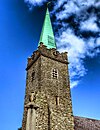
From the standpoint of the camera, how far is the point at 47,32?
2905 cm

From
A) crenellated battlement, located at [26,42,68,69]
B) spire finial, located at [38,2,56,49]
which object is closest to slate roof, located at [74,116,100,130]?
crenellated battlement, located at [26,42,68,69]

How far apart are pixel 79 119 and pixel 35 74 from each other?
6906 millimetres

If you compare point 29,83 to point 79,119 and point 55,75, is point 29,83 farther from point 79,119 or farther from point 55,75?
point 79,119

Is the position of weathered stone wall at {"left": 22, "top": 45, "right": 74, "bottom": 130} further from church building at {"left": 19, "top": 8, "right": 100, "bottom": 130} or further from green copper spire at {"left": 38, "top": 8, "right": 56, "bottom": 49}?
green copper spire at {"left": 38, "top": 8, "right": 56, "bottom": 49}

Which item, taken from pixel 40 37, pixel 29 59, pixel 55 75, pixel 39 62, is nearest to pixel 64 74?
pixel 55 75

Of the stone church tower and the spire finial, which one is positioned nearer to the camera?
the stone church tower

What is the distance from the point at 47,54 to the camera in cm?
2450

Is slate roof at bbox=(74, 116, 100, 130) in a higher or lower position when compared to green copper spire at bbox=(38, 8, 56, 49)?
lower

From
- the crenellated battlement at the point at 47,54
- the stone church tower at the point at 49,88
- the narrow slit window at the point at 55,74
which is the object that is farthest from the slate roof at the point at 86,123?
the crenellated battlement at the point at 47,54

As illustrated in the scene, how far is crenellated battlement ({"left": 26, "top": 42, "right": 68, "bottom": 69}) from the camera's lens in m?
24.4

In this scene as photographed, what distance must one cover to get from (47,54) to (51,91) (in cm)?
485

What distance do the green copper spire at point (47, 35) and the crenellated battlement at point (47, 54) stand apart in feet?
4.64

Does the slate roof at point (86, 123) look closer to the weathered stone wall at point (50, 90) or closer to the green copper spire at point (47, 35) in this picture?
the weathered stone wall at point (50, 90)

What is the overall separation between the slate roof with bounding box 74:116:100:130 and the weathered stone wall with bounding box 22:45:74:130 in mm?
1856
